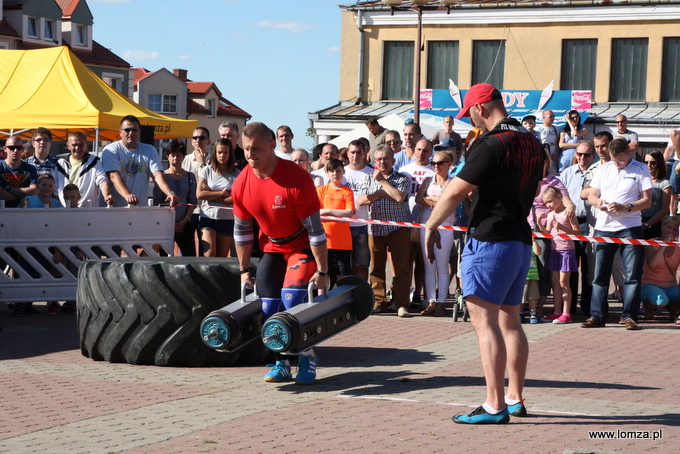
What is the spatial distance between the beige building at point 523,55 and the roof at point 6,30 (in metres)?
25.1

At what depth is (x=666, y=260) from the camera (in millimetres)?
11586

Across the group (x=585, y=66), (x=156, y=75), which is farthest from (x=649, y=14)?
(x=156, y=75)

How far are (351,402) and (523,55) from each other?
26.9m

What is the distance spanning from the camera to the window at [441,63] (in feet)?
109

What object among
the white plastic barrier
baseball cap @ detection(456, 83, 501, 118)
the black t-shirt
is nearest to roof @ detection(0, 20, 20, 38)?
the white plastic barrier

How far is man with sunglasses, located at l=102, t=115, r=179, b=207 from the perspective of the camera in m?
11.1

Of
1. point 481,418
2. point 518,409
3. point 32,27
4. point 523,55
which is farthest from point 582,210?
point 32,27

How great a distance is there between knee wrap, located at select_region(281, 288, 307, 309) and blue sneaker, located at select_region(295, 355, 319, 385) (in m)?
0.42

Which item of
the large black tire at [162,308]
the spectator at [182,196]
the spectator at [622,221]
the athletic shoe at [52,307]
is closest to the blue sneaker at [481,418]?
the large black tire at [162,308]

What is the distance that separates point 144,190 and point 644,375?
247 inches

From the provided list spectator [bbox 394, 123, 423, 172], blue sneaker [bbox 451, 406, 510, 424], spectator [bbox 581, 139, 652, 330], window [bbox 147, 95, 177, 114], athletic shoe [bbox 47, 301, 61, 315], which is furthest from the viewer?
window [bbox 147, 95, 177, 114]

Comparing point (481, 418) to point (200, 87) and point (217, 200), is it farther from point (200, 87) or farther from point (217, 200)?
point (200, 87)

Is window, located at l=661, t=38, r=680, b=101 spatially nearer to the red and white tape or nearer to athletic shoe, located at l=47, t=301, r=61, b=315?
the red and white tape

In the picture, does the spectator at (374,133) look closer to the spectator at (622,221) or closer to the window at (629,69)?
the spectator at (622,221)
